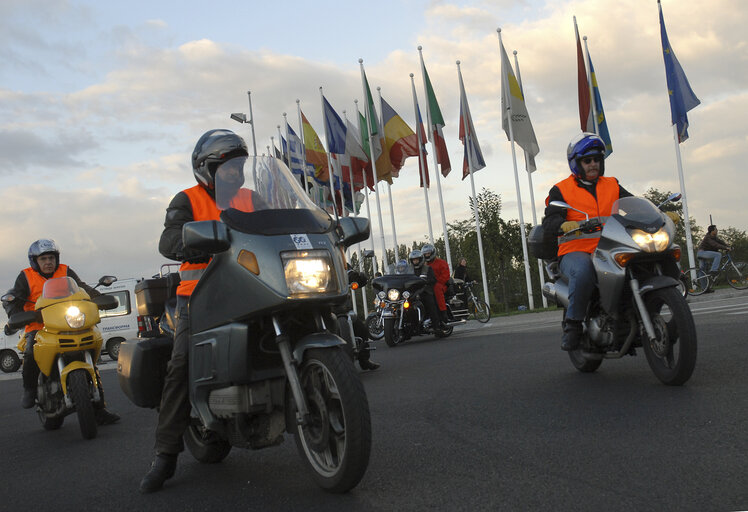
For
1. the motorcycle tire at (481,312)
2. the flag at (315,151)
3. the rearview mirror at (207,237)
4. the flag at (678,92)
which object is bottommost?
the motorcycle tire at (481,312)

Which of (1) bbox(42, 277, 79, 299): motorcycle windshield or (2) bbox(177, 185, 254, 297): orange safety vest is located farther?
(1) bbox(42, 277, 79, 299): motorcycle windshield

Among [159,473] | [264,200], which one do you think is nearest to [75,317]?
[159,473]

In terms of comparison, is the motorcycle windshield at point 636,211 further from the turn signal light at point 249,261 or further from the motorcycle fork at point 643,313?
the turn signal light at point 249,261

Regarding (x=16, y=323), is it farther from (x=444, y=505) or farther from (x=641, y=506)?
(x=641, y=506)

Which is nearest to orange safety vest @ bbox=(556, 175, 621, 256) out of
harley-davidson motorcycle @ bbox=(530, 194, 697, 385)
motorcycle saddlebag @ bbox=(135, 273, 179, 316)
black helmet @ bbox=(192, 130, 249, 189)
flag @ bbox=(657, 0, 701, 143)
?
harley-davidson motorcycle @ bbox=(530, 194, 697, 385)

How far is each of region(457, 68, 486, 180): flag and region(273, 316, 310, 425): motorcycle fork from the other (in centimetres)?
2363

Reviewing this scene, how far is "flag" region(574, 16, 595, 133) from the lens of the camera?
2355 centimetres

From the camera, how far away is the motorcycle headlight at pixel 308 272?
3383 millimetres

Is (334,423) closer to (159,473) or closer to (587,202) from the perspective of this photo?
(159,473)

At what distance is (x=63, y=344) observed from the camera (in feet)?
21.7

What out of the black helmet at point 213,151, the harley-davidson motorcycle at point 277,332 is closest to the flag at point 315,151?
the black helmet at point 213,151

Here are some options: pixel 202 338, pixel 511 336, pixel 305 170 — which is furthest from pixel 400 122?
pixel 202 338

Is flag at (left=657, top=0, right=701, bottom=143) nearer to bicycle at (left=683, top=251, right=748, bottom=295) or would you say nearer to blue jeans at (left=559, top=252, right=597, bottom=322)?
bicycle at (left=683, top=251, right=748, bottom=295)

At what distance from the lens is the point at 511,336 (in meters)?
11.6
